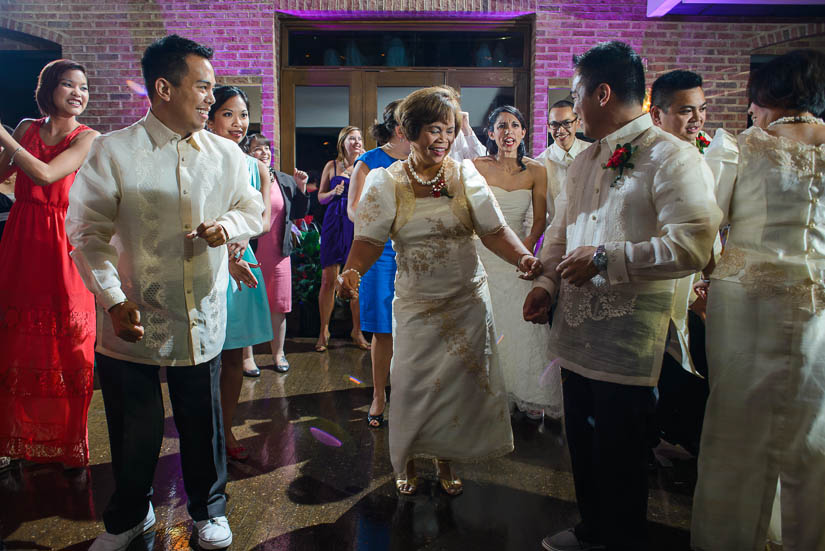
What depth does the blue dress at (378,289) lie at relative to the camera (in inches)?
132

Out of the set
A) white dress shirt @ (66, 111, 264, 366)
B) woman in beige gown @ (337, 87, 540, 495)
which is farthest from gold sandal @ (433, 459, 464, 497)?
white dress shirt @ (66, 111, 264, 366)

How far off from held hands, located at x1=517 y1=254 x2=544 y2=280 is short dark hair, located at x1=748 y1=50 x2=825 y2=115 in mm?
889

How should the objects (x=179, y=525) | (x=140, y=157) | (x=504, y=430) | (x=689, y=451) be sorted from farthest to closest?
(x=689, y=451), (x=504, y=430), (x=179, y=525), (x=140, y=157)

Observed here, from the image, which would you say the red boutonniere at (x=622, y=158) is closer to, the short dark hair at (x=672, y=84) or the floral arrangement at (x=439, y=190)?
the floral arrangement at (x=439, y=190)

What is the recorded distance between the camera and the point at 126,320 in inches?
71.4

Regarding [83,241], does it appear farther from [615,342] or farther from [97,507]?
[615,342]

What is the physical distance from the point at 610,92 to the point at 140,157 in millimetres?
1511

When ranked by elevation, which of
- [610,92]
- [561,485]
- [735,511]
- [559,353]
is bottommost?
[561,485]

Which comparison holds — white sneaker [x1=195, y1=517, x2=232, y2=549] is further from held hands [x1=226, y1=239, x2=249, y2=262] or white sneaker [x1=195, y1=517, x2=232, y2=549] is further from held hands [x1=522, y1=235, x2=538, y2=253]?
held hands [x1=522, y1=235, x2=538, y2=253]

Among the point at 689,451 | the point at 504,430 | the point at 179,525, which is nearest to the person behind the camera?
the point at 179,525

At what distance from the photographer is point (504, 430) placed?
7.99 feet

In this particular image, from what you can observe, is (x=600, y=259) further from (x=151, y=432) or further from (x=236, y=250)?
(x=151, y=432)

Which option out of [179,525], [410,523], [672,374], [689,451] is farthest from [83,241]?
[689,451]

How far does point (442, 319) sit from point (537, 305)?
1.73ft
